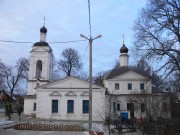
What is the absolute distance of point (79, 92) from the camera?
4281 centimetres

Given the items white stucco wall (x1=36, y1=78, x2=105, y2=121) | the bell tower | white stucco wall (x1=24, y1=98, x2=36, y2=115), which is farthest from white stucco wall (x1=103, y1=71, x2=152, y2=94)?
white stucco wall (x1=24, y1=98, x2=36, y2=115)

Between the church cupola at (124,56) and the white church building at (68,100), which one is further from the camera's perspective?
the church cupola at (124,56)

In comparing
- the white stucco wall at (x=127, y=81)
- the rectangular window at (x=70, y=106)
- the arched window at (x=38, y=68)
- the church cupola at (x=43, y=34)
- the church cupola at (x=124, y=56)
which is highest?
the church cupola at (x=43, y=34)

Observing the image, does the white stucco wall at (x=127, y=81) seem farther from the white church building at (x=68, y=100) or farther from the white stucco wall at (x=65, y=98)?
the white church building at (x=68, y=100)

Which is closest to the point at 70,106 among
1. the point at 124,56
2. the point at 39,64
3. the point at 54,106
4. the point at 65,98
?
the point at 65,98

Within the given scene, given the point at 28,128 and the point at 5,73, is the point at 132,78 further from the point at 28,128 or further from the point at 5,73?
the point at 5,73

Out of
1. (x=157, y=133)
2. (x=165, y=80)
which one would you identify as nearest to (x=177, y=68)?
(x=165, y=80)

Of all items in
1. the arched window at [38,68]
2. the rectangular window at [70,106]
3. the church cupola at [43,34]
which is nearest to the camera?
the rectangular window at [70,106]

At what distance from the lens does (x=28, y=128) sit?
25.7 metres

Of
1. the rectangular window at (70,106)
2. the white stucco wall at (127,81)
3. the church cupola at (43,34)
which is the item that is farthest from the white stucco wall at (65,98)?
the church cupola at (43,34)

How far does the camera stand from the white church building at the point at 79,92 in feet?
139

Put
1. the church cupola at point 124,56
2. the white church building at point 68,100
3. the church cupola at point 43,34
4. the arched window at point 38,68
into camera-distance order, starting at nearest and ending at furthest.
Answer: the white church building at point 68,100 → the arched window at point 38,68 → the church cupola at point 43,34 → the church cupola at point 124,56

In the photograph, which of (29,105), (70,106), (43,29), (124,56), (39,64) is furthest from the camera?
(124,56)

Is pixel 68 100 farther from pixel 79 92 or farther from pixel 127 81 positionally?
pixel 127 81
